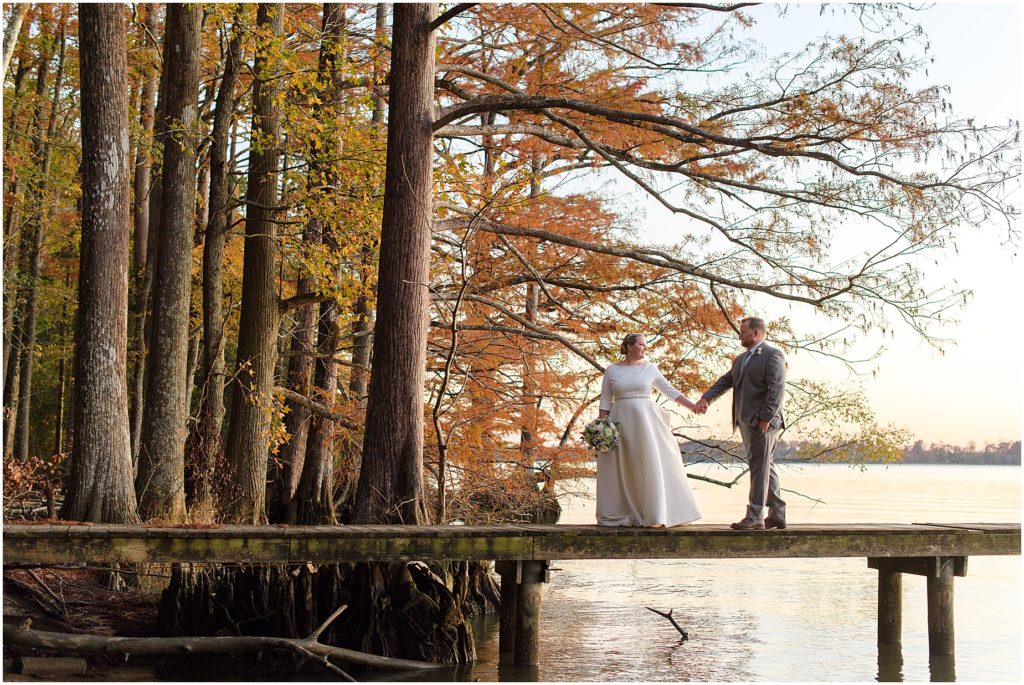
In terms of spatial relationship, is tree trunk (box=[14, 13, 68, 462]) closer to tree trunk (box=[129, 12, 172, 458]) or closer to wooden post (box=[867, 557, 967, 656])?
tree trunk (box=[129, 12, 172, 458])

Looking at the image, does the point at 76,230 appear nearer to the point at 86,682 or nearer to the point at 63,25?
the point at 63,25

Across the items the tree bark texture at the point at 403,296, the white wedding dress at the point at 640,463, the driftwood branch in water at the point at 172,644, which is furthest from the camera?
the tree bark texture at the point at 403,296

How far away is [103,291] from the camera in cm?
1094

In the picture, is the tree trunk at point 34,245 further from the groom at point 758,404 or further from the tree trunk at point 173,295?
the groom at point 758,404

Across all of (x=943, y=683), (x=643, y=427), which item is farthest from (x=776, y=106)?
(x=943, y=683)

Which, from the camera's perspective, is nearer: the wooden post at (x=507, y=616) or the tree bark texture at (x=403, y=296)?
the wooden post at (x=507, y=616)

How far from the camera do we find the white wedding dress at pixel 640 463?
9273 millimetres

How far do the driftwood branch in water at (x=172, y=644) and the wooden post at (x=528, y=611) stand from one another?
139 centimetres

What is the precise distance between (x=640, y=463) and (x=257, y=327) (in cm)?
782

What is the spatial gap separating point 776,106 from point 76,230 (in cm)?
1857

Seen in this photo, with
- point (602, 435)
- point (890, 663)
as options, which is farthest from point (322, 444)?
point (890, 663)

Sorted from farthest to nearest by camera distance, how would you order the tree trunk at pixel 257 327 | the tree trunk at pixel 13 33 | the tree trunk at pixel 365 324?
the tree trunk at pixel 365 324
the tree trunk at pixel 257 327
the tree trunk at pixel 13 33

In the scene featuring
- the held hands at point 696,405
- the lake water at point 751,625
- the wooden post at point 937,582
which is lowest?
the lake water at point 751,625

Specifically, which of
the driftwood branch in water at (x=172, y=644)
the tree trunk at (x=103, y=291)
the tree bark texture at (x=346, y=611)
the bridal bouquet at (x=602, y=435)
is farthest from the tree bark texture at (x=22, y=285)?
the bridal bouquet at (x=602, y=435)
